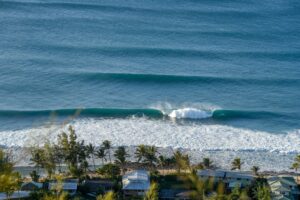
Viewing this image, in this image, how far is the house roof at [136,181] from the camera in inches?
1417

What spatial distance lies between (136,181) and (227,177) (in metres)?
6.32

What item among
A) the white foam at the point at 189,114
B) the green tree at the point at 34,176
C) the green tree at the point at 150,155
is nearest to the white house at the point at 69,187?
the green tree at the point at 34,176

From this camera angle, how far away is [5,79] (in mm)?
52781

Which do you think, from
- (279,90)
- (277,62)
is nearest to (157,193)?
(279,90)

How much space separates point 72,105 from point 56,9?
2331cm

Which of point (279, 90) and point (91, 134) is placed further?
point (279, 90)

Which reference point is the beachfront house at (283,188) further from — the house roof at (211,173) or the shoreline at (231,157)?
the shoreline at (231,157)

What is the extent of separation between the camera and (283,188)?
3650 cm

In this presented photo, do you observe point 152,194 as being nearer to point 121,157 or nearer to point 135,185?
point 135,185

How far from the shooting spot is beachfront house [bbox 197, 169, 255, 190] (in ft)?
125

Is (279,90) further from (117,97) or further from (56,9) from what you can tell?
(56,9)

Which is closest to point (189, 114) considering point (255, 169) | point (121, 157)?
point (255, 169)

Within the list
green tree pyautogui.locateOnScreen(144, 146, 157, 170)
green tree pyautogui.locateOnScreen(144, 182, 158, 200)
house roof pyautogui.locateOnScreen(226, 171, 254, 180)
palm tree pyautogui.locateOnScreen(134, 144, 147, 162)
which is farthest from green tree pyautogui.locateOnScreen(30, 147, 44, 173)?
house roof pyautogui.locateOnScreen(226, 171, 254, 180)

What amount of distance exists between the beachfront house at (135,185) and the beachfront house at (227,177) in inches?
156
